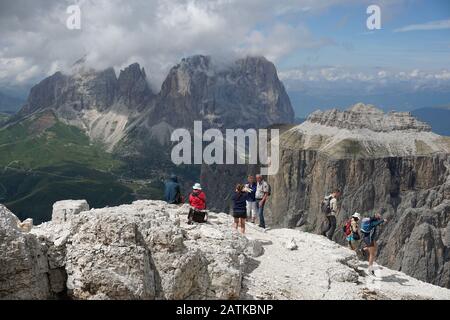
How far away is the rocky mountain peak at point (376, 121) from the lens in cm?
18350

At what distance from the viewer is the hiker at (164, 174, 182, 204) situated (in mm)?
26594

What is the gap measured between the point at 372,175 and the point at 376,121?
2887 centimetres

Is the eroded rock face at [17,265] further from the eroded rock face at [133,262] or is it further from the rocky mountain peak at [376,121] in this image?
the rocky mountain peak at [376,121]

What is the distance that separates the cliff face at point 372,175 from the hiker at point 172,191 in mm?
118663

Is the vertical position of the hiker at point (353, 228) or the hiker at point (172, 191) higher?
the hiker at point (172, 191)

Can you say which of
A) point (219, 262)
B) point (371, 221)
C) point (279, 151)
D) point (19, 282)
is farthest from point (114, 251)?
point (279, 151)

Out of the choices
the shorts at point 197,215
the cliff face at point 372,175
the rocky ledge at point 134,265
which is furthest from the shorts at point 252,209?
the cliff face at point 372,175

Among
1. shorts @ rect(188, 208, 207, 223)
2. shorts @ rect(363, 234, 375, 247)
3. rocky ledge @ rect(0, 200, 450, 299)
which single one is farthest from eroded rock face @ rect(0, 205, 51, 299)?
shorts @ rect(363, 234, 375, 247)

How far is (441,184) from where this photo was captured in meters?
158

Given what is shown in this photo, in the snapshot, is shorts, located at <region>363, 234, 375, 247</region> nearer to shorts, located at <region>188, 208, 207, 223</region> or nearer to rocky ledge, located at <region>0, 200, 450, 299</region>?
rocky ledge, located at <region>0, 200, 450, 299</region>

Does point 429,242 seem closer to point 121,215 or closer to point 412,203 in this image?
point 412,203

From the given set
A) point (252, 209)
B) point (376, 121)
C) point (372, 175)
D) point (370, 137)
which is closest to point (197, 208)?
point (252, 209)

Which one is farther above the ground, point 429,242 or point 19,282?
point 19,282
